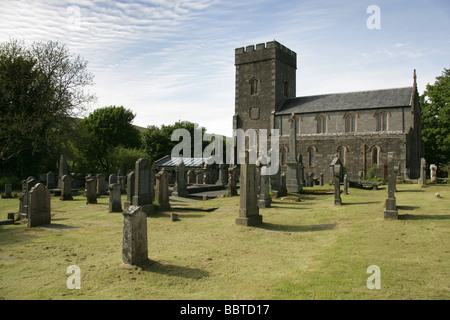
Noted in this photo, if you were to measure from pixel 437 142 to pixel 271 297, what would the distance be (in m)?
42.4

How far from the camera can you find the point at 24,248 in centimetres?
830

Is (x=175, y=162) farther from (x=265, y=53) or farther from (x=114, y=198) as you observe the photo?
(x=114, y=198)

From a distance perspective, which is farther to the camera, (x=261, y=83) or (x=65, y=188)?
(x=261, y=83)

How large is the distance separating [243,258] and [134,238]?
2.41 metres

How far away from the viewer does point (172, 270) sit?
20.9 feet

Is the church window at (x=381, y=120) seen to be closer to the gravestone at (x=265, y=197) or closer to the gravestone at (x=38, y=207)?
the gravestone at (x=265, y=197)

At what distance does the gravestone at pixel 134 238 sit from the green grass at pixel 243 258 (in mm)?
268

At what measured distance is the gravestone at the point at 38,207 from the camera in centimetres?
1099

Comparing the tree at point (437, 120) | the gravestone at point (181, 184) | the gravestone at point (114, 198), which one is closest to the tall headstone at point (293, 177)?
the gravestone at point (181, 184)

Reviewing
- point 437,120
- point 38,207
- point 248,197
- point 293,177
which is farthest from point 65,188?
point 437,120

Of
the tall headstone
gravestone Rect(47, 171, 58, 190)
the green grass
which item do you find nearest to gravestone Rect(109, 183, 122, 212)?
the green grass

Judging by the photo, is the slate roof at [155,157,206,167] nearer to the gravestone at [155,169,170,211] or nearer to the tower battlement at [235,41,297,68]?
the tower battlement at [235,41,297,68]

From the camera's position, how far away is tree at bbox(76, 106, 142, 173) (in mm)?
43000

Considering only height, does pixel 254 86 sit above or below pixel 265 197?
above
